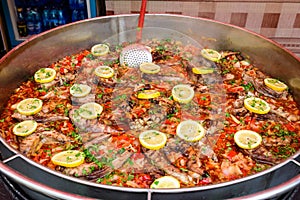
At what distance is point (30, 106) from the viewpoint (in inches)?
106

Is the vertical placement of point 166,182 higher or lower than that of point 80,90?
lower

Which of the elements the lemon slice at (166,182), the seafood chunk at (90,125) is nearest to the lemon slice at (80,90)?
the seafood chunk at (90,125)

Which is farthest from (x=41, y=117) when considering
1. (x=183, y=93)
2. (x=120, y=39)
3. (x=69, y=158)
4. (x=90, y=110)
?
(x=120, y=39)

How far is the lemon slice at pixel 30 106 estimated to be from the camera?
104 inches

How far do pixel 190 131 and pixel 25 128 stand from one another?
126cm

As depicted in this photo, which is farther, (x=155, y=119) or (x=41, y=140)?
(x=155, y=119)

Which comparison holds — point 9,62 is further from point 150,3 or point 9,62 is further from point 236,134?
point 150,3

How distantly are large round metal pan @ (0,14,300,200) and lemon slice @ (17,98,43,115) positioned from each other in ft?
0.73

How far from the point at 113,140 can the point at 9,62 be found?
116 centimetres

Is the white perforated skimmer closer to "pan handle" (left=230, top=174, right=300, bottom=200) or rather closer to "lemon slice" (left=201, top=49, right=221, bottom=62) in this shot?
"lemon slice" (left=201, top=49, right=221, bottom=62)

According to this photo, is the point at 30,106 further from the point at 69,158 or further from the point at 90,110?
the point at 69,158

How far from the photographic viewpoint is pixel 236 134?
246cm

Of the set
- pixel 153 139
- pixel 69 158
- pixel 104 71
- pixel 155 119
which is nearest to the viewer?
pixel 69 158

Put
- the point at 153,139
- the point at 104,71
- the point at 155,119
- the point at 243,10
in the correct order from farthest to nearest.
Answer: the point at 243,10, the point at 104,71, the point at 155,119, the point at 153,139
